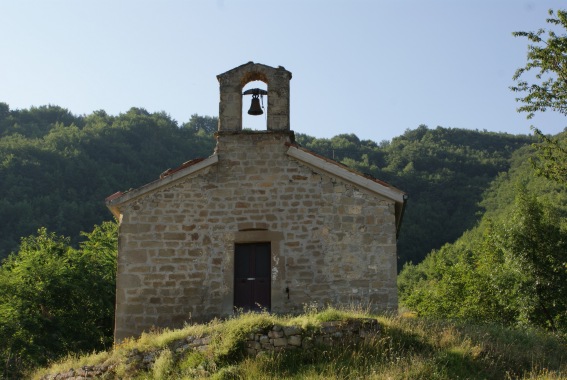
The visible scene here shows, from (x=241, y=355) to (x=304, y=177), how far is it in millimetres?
4757

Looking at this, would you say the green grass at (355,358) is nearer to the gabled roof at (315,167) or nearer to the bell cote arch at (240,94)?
the gabled roof at (315,167)

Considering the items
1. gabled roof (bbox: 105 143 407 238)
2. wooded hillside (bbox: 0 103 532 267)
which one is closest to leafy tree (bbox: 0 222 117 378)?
gabled roof (bbox: 105 143 407 238)

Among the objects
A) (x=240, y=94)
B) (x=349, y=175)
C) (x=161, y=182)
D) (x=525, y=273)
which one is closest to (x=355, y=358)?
(x=349, y=175)

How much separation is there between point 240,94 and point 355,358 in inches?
275

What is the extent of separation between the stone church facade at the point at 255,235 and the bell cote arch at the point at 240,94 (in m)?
0.03

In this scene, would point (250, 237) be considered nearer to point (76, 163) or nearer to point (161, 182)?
point (161, 182)

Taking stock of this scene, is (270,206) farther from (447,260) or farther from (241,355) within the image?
(447,260)

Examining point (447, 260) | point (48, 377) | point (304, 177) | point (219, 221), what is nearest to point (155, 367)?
point (48, 377)

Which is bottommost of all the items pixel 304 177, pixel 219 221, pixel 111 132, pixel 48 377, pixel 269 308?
pixel 48 377

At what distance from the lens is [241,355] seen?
12.5 m

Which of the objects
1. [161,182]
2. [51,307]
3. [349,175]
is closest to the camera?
[349,175]

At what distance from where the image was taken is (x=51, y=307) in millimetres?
21766

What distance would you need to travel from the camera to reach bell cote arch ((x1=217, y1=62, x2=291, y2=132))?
52.5ft

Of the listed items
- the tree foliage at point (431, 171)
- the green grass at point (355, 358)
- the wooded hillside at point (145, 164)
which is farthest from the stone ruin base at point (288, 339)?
the tree foliage at point (431, 171)
